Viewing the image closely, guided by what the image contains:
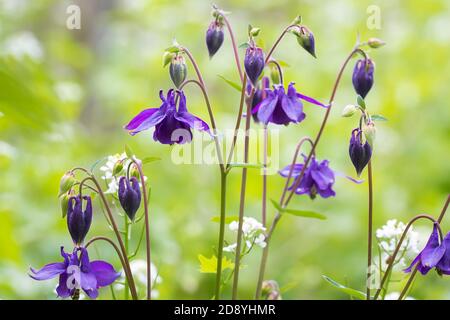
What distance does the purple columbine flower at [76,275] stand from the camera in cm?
106

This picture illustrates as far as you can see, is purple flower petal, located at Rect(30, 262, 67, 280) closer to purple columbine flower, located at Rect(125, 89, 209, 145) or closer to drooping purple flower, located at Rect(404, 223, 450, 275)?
purple columbine flower, located at Rect(125, 89, 209, 145)

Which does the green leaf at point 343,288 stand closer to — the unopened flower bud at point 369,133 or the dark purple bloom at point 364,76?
the unopened flower bud at point 369,133

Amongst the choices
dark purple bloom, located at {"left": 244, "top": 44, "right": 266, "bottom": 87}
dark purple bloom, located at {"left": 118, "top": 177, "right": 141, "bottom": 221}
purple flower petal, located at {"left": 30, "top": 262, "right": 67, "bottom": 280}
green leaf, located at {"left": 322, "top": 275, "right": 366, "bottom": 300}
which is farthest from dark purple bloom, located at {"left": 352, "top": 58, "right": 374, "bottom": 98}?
purple flower petal, located at {"left": 30, "top": 262, "right": 67, "bottom": 280}

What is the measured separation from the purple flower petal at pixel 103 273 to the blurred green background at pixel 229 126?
691mm

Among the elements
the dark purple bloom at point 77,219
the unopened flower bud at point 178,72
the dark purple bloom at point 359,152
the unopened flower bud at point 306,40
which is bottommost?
the dark purple bloom at point 77,219

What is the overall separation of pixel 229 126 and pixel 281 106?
6.47ft

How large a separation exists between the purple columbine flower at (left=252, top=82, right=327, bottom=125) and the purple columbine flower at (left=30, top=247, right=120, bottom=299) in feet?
1.19

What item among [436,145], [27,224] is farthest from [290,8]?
[27,224]

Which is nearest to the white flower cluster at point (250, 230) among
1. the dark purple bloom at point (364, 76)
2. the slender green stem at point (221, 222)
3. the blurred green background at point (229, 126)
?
the slender green stem at point (221, 222)

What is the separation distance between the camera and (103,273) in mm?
1100

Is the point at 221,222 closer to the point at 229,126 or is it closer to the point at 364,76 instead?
the point at 364,76

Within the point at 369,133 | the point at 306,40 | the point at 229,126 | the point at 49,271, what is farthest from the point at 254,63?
the point at 229,126

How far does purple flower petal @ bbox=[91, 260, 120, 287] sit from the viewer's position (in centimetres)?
109
